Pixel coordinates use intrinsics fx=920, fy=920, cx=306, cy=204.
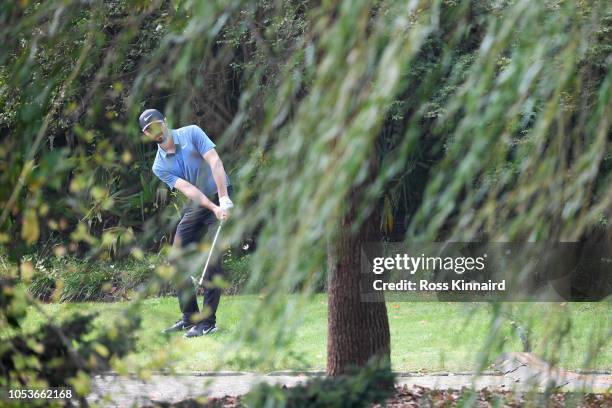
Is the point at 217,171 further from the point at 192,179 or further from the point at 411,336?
the point at 411,336

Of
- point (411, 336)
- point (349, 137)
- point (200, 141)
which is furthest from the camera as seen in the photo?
point (411, 336)

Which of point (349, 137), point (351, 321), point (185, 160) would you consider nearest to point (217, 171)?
point (185, 160)

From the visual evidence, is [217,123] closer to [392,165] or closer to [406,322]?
[406,322]

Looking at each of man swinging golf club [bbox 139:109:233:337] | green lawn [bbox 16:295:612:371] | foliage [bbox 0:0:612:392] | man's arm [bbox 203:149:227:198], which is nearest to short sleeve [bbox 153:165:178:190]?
man swinging golf club [bbox 139:109:233:337]

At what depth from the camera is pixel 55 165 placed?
2.20 metres

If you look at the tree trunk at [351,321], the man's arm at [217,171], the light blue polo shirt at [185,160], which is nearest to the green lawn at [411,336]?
the tree trunk at [351,321]

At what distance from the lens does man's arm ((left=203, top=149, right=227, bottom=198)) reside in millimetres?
5484

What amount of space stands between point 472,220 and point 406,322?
5.71 meters

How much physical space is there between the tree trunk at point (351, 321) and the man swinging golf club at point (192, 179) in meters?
0.87

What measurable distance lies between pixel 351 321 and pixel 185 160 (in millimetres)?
1879

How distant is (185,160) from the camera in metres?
6.04

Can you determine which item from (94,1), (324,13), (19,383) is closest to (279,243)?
(324,13)

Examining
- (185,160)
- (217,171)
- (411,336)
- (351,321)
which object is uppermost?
(185,160)

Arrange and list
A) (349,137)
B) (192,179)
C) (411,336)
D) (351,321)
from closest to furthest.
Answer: (349,137), (351,321), (192,179), (411,336)
